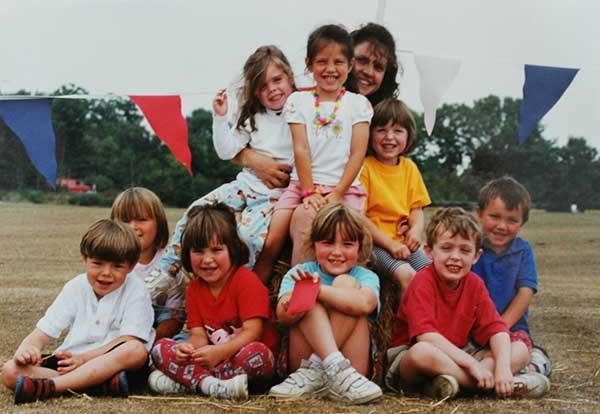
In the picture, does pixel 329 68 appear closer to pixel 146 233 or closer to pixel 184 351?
pixel 146 233

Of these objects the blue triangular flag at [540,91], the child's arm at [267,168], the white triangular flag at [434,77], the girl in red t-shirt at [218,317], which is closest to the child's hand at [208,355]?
the girl in red t-shirt at [218,317]

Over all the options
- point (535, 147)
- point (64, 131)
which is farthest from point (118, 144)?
point (535, 147)

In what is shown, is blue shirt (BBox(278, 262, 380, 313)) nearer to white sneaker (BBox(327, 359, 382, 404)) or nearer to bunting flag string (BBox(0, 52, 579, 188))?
white sneaker (BBox(327, 359, 382, 404))

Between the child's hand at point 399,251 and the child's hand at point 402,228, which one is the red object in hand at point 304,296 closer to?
the child's hand at point 399,251

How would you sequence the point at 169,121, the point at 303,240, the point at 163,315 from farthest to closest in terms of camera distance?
the point at 169,121 → the point at 163,315 → the point at 303,240

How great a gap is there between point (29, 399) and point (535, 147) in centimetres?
1046

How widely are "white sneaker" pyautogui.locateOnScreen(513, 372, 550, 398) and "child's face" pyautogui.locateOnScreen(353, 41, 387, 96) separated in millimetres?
1640

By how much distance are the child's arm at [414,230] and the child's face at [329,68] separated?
0.66m

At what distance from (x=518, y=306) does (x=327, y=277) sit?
0.90 metres

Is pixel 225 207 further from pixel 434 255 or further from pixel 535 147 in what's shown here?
pixel 535 147

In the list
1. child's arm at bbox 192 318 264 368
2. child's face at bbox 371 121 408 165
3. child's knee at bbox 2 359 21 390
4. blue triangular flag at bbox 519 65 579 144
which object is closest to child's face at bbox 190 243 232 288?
child's arm at bbox 192 318 264 368

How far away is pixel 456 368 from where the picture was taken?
331 cm

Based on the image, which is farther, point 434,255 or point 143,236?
point 143,236

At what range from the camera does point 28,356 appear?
3293mm
